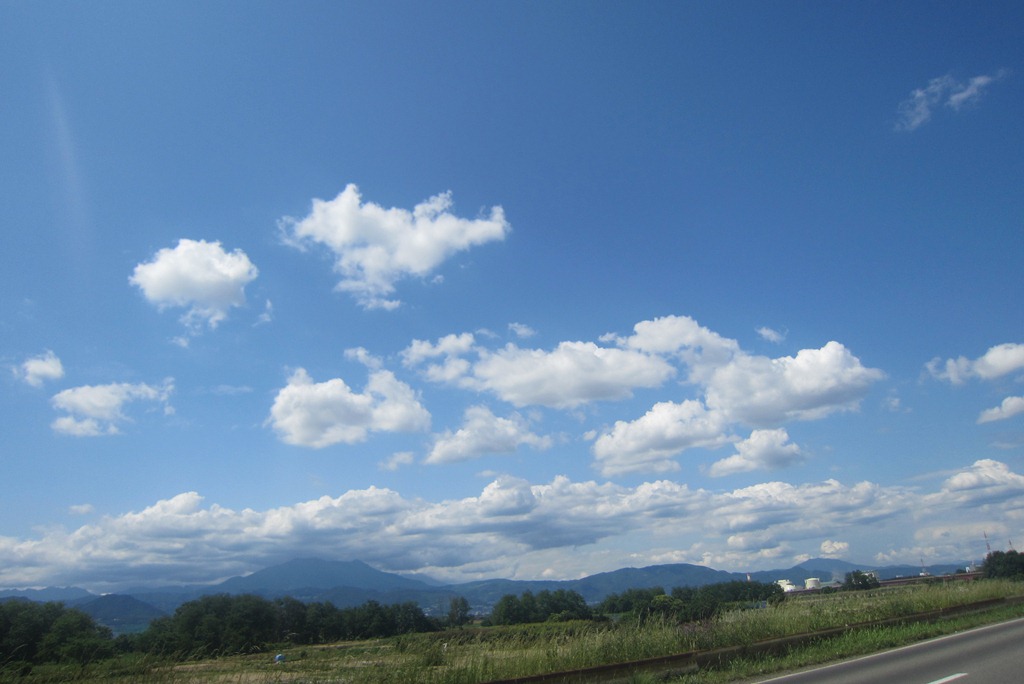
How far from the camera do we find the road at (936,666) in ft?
37.8

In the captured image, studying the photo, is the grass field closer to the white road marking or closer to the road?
the road

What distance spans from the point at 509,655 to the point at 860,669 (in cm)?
785

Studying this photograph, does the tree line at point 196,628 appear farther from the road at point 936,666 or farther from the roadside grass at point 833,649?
the road at point 936,666

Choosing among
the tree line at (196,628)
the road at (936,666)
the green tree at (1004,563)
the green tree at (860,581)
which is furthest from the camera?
the green tree at (860,581)

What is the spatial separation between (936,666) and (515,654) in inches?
358

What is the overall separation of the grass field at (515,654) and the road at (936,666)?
3.54 ft

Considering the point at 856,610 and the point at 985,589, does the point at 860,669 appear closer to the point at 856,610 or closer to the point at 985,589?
the point at 856,610

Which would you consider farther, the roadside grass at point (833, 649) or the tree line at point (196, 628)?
the roadside grass at point (833, 649)

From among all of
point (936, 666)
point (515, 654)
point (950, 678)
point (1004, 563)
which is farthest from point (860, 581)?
point (515, 654)

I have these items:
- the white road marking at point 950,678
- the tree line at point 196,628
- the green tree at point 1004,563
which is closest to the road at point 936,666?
the white road marking at point 950,678

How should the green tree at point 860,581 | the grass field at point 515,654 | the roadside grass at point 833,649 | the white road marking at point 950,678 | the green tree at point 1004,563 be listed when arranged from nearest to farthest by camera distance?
the grass field at point 515,654, the white road marking at point 950,678, the roadside grass at point 833,649, the green tree at point 1004,563, the green tree at point 860,581

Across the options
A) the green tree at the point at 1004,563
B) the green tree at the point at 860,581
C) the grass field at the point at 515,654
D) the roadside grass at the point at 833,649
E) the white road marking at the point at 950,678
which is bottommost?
the green tree at the point at 860,581

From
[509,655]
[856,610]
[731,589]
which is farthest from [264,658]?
[731,589]

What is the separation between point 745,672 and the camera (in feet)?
44.9
